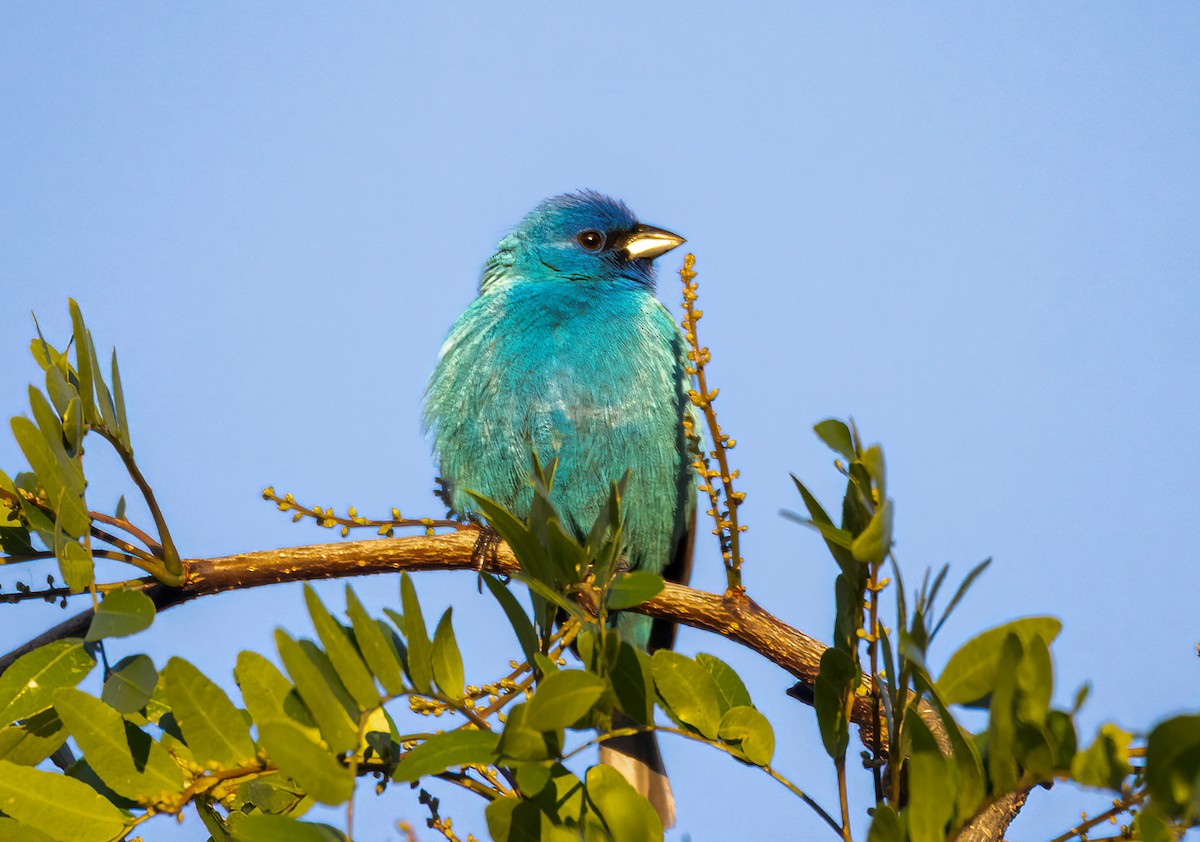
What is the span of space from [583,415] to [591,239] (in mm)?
1505

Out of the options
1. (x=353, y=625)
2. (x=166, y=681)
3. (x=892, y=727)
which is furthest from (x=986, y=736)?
(x=166, y=681)

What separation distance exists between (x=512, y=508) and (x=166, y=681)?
3.02m

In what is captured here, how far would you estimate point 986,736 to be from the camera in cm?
145

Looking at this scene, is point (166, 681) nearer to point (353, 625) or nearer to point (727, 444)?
point (353, 625)

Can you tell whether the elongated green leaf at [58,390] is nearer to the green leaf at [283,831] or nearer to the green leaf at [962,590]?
the green leaf at [283,831]

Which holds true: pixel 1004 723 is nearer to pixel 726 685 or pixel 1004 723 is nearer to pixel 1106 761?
pixel 1106 761

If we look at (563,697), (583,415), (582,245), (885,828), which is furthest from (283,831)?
(582,245)

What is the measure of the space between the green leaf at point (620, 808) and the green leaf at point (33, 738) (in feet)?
3.10

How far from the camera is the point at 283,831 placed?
145 cm

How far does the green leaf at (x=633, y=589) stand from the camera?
1.71 meters

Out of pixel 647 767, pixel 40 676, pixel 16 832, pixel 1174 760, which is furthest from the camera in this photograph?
pixel 647 767

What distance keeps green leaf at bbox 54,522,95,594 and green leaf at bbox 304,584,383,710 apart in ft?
2.00

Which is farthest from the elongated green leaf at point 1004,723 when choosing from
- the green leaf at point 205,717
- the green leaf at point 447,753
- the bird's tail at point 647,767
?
the bird's tail at point 647,767

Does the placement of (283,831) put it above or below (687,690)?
below
